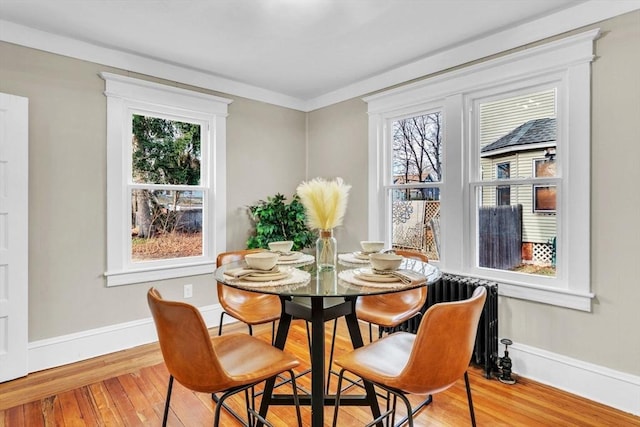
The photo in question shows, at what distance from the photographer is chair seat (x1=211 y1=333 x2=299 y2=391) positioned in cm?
144

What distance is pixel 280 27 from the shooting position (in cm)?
260

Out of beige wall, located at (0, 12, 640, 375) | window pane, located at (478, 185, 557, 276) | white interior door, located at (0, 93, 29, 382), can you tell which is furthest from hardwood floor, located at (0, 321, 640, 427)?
window pane, located at (478, 185, 557, 276)

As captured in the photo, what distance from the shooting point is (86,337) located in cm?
287

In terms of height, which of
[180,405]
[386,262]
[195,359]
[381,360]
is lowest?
[180,405]

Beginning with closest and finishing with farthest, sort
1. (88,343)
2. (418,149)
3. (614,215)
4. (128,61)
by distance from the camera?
1. (614,215)
2. (88,343)
3. (128,61)
4. (418,149)

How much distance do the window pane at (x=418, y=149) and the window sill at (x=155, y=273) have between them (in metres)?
2.13

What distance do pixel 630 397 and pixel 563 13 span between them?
2.44 m

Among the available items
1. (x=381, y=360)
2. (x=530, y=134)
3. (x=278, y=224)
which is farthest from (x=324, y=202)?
(x=278, y=224)

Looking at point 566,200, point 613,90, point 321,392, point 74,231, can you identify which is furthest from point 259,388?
point 613,90

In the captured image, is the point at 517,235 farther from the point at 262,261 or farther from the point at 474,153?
the point at 262,261

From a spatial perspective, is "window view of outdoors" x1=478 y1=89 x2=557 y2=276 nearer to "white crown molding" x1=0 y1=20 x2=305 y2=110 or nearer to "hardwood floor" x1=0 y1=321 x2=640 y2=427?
"hardwood floor" x1=0 y1=321 x2=640 y2=427

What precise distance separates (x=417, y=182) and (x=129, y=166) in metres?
2.62

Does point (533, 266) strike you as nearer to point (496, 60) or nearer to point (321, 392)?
point (496, 60)

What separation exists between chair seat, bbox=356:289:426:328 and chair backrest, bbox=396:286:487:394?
0.71 meters
